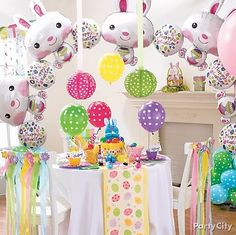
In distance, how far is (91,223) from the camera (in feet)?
8.09

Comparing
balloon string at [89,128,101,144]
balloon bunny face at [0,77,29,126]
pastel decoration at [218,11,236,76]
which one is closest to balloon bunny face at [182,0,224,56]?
pastel decoration at [218,11,236,76]

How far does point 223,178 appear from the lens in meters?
3.88

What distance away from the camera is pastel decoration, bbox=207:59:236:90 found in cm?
304

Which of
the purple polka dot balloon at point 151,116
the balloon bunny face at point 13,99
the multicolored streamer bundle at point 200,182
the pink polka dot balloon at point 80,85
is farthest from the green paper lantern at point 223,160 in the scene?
the balloon bunny face at point 13,99

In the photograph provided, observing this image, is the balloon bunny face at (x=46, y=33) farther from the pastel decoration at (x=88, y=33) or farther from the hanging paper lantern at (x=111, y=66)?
the hanging paper lantern at (x=111, y=66)

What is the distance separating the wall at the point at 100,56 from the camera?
492 centimetres

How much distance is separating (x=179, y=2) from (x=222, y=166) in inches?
80.3

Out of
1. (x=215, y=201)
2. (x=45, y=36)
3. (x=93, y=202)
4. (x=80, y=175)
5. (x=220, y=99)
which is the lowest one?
(x=215, y=201)

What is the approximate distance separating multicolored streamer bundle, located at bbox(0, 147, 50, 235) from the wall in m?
2.92

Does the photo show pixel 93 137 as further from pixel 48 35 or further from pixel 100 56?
pixel 100 56

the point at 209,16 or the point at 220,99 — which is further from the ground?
the point at 209,16

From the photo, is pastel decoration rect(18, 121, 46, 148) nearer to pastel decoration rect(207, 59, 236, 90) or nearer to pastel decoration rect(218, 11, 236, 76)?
pastel decoration rect(207, 59, 236, 90)

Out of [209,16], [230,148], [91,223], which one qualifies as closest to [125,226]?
[91,223]

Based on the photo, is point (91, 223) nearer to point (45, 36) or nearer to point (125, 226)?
point (125, 226)
